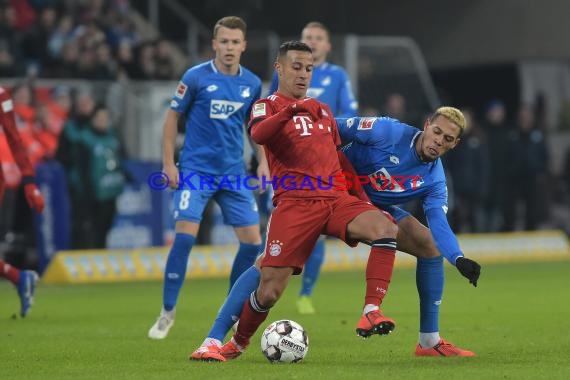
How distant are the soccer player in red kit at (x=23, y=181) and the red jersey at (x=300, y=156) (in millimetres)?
3605

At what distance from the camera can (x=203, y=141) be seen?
10484mm

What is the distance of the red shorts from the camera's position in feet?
26.4

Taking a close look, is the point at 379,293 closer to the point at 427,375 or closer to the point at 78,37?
the point at 427,375

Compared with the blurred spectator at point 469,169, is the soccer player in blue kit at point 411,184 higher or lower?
higher

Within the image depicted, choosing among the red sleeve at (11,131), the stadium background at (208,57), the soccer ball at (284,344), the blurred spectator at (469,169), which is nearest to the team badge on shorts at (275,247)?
the soccer ball at (284,344)

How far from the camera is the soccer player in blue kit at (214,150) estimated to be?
10316mm

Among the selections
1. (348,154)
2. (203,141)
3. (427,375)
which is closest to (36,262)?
(203,141)

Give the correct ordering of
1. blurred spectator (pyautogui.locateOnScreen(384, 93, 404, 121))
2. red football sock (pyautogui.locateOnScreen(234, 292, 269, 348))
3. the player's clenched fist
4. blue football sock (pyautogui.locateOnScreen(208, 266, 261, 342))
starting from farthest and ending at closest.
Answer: blurred spectator (pyautogui.locateOnScreen(384, 93, 404, 121)) → blue football sock (pyautogui.locateOnScreen(208, 266, 261, 342)) → red football sock (pyautogui.locateOnScreen(234, 292, 269, 348)) → the player's clenched fist

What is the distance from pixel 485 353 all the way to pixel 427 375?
1.30 m

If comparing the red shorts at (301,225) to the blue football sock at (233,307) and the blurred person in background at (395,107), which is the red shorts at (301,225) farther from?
the blurred person in background at (395,107)

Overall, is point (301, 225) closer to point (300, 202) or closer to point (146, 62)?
point (300, 202)

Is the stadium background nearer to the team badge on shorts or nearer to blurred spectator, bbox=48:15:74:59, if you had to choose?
blurred spectator, bbox=48:15:74:59

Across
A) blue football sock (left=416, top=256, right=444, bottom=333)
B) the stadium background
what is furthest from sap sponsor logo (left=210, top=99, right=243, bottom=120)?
the stadium background

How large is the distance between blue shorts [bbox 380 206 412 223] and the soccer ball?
97cm
